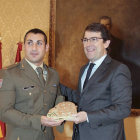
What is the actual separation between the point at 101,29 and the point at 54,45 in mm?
2013

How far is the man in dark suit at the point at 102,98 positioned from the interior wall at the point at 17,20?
231 cm

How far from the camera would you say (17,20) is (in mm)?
4035

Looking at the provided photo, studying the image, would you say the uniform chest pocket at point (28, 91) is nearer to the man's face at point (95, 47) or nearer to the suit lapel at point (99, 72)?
the suit lapel at point (99, 72)

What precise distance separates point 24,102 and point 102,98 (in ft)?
3.03

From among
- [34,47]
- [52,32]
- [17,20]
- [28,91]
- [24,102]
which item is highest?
[17,20]

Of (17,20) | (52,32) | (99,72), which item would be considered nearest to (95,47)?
(99,72)

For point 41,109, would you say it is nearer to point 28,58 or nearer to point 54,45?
point 28,58

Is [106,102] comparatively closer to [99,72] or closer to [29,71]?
[99,72]

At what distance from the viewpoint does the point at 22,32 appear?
13.3 ft

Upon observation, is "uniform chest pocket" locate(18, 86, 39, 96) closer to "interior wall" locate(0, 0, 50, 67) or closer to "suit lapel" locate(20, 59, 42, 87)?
"suit lapel" locate(20, 59, 42, 87)

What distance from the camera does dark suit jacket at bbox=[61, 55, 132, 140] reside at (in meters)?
1.75

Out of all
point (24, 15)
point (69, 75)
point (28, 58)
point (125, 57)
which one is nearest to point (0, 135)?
point (69, 75)

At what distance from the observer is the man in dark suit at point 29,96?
5.74 ft

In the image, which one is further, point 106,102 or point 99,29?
point 99,29
